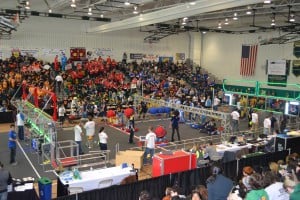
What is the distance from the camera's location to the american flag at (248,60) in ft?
98.4

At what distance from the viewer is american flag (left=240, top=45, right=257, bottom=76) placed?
30.0 meters

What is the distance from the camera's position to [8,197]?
295 inches

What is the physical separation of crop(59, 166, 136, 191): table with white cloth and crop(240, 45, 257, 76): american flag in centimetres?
2388

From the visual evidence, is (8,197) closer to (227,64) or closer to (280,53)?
(280,53)

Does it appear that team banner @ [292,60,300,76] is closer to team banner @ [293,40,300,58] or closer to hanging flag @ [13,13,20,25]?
team banner @ [293,40,300,58]

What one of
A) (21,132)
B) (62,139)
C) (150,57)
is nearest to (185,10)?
(62,139)

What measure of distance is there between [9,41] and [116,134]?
12780mm

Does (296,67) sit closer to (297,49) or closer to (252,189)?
(297,49)

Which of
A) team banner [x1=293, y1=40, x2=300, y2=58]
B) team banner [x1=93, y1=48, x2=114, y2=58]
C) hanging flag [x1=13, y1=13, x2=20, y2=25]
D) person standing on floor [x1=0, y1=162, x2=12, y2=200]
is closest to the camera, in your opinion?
person standing on floor [x1=0, y1=162, x2=12, y2=200]

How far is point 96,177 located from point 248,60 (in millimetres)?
25213

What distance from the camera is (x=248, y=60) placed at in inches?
1201

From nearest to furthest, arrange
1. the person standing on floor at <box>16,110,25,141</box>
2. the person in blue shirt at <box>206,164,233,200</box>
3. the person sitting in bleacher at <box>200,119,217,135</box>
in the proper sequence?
1. the person in blue shirt at <box>206,164,233,200</box>
2. the person standing on floor at <box>16,110,25,141</box>
3. the person sitting in bleacher at <box>200,119,217,135</box>

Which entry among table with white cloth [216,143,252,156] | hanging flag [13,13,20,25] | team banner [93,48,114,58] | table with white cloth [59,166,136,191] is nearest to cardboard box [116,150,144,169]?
table with white cloth [59,166,136,191]

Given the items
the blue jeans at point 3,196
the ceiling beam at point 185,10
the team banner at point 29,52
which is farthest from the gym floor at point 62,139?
the team banner at point 29,52
